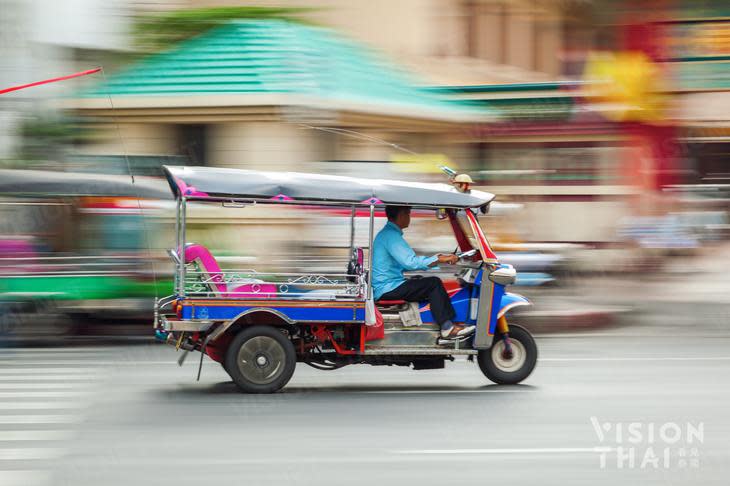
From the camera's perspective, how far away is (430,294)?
10484mm

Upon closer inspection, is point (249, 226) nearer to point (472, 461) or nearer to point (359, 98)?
point (359, 98)

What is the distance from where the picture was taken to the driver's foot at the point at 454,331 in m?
10.4

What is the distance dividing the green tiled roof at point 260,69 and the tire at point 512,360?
39.2 ft

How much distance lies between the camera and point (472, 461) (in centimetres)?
730

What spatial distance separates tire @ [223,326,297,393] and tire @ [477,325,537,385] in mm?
1820

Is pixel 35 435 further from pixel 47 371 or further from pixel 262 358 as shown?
pixel 47 371

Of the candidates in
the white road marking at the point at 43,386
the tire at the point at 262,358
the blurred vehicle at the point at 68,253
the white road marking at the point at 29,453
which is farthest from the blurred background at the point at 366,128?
the white road marking at the point at 29,453

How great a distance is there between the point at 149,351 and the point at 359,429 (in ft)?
19.5

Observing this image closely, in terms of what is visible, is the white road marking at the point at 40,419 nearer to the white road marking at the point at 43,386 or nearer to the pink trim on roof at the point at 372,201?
the white road marking at the point at 43,386

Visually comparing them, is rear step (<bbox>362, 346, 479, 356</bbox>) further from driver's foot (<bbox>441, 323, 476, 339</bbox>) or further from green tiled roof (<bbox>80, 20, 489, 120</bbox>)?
green tiled roof (<bbox>80, 20, 489, 120</bbox>)

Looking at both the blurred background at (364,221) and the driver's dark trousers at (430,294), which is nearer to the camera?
the blurred background at (364,221)

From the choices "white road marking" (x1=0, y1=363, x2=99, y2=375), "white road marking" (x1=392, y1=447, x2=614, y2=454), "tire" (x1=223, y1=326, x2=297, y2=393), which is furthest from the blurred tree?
"white road marking" (x1=392, y1=447, x2=614, y2=454)

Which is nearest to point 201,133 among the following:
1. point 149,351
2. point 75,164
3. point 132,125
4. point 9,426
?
point 132,125

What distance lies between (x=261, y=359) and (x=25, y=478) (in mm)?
3436
